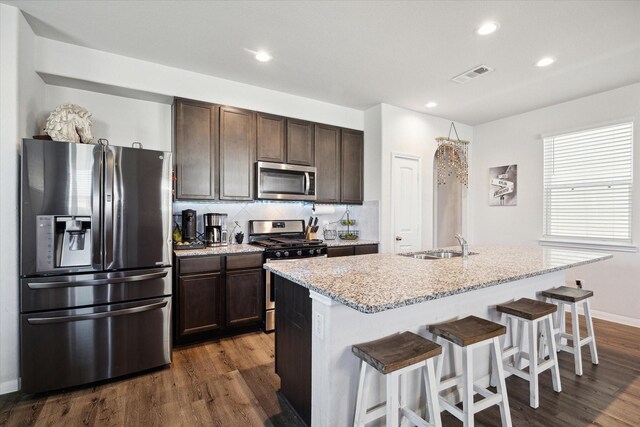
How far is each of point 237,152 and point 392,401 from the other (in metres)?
2.90

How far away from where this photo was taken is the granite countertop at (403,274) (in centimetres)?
136

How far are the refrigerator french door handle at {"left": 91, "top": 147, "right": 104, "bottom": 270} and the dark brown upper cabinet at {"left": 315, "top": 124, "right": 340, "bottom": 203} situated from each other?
2.40 meters

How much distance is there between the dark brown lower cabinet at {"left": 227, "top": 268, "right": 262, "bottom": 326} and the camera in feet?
10.3

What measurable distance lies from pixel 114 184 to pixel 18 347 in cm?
133

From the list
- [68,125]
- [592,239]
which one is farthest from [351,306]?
[592,239]

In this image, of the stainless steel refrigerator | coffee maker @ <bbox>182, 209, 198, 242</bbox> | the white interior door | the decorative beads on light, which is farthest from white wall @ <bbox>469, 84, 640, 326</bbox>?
the stainless steel refrigerator

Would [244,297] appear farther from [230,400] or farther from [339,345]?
[339,345]

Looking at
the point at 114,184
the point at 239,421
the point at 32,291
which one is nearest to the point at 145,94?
the point at 114,184

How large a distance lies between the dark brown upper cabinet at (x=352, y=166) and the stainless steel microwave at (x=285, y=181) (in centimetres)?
52

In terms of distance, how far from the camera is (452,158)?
4.96m

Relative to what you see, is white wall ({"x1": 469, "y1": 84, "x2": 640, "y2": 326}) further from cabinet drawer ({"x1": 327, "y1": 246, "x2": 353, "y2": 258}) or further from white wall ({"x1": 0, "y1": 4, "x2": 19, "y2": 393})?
white wall ({"x1": 0, "y1": 4, "x2": 19, "y2": 393})

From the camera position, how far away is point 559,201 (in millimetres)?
4223

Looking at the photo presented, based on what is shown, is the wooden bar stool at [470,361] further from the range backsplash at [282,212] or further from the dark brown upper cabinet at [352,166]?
the dark brown upper cabinet at [352,166]

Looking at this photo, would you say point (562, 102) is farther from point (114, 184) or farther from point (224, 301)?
point (114, 184)
